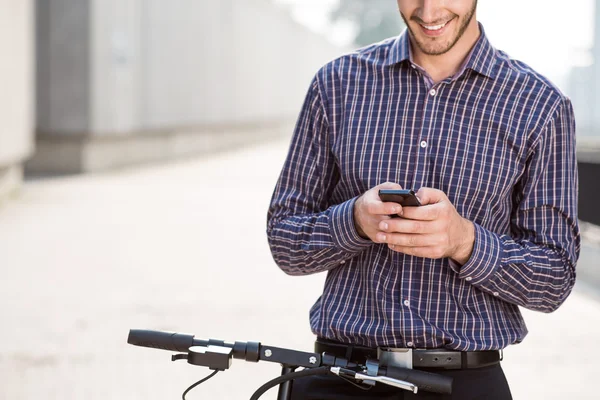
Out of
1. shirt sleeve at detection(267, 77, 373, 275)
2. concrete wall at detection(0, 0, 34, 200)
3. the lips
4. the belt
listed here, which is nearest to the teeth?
the lips

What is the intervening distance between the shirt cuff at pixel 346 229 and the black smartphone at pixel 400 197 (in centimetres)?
27

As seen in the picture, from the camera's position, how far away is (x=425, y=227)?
1969 mm

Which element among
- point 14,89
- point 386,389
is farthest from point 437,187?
point 14,89

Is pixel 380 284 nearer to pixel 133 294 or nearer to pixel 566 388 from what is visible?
pixel 566 388

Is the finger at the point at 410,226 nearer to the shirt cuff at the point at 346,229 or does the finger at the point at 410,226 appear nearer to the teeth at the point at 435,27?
the shirt cuff at the point at 346,229

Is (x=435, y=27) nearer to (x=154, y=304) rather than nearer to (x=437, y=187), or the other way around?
(x=437, y=187)

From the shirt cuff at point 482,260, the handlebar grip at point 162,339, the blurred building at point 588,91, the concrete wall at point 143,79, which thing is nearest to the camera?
the handlebar grip at point 162,339

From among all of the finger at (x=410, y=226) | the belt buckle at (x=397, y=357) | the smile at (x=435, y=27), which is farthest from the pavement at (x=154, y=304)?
the finger at (x=410, y=226)

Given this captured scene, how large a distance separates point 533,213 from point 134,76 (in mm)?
18330

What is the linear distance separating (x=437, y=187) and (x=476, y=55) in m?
0.32

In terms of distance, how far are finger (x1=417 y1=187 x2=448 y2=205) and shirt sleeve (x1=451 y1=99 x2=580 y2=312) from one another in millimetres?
219

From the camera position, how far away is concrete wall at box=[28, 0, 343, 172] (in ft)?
57.8

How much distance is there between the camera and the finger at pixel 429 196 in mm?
1979

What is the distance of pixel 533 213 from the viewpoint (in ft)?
Answer: 7.61
